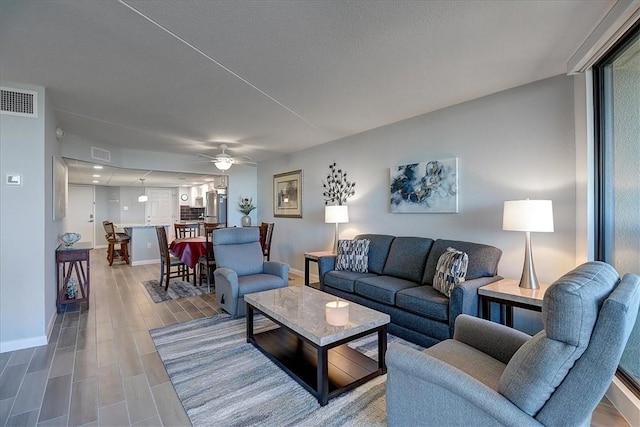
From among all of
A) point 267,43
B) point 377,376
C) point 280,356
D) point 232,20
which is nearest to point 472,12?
point 267,43

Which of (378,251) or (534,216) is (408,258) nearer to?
(378,251)

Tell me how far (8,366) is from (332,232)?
4.01 meters

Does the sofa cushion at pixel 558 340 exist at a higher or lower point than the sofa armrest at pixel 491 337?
higher

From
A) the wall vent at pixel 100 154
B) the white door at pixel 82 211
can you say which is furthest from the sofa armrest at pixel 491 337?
the white door at pixel 82 211

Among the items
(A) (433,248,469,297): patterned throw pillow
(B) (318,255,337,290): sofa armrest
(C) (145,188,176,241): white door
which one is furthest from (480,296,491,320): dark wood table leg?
(C) (145,188,176,241): white door

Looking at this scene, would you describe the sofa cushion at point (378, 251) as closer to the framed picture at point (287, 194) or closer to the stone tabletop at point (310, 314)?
the stone tabletop at point (310, 314)

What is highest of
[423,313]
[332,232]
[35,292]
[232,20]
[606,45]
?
[232,20]

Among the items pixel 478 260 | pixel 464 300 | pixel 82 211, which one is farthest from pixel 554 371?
pixel 82 211

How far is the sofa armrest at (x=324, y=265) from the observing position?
4.00 meters

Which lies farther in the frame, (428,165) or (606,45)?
(428,165)

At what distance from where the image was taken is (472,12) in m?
1.79

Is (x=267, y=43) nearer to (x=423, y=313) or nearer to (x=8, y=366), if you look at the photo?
(x=423, y=313)

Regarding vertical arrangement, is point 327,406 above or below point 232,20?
below

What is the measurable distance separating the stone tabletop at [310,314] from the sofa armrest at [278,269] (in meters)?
0.73
